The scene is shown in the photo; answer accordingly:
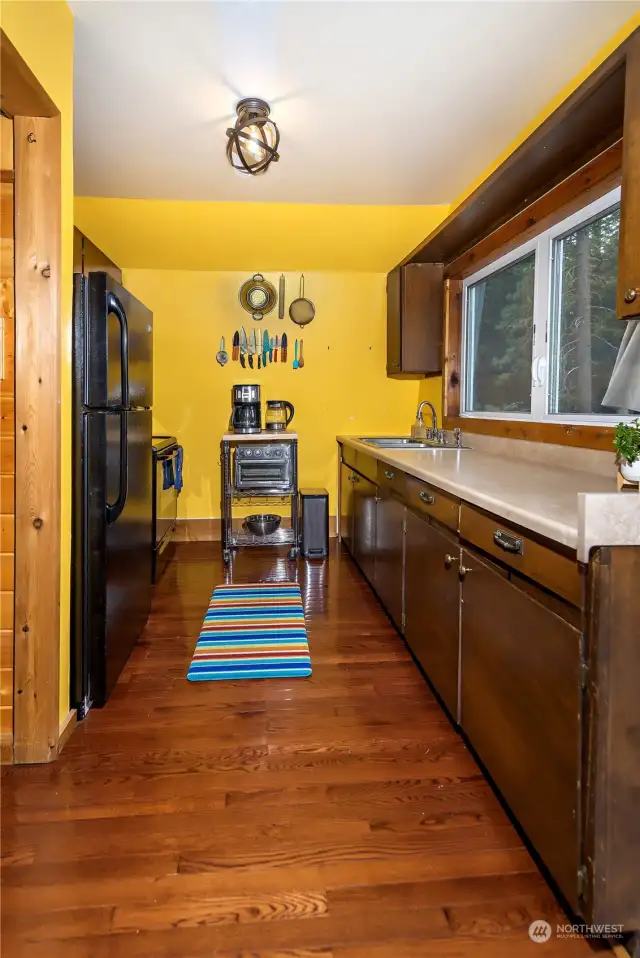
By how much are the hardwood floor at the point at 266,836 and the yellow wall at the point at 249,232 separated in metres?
3.01

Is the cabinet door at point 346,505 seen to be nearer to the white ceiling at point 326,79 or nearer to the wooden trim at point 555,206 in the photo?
the wooden trim at point 555,206

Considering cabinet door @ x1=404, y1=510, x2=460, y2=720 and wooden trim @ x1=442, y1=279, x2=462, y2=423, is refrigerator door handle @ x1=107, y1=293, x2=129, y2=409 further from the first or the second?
wooden trim @ x1=442, y1=279, x2=462, y2=423

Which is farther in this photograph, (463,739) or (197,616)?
(197,616)

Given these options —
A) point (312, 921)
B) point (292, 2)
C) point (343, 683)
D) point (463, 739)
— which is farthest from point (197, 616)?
point (292, 2)

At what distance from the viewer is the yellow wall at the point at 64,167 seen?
5.72 ft

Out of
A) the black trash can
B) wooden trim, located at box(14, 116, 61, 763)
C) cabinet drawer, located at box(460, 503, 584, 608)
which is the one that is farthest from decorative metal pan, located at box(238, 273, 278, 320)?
cabinet drawer, located at box(460, 503, 584, 608)

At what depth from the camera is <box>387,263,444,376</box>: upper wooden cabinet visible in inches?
162

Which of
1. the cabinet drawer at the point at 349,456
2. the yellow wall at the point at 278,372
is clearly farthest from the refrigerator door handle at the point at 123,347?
the yellow wall at the point at 278,372

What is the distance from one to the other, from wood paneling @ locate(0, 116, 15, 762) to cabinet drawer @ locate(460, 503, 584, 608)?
1406 millimetres

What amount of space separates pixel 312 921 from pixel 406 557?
4.92ft

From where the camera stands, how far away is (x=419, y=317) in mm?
4141

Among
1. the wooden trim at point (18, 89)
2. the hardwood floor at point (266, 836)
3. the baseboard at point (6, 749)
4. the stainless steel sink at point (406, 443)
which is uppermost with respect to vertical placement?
the wooden trim at point (18, 89)

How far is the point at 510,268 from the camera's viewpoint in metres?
3.31

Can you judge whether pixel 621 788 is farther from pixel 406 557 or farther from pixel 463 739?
pixel 406 557
